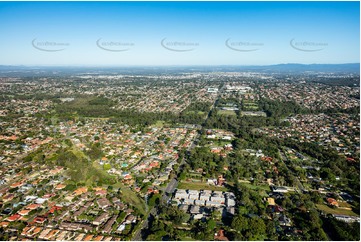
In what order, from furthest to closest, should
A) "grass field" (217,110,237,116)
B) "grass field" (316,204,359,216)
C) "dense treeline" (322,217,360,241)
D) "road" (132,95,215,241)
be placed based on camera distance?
"grass field" (217,110,237,116) → "grass field" (316,204,359,216) → "road" (132,95,215,241) → "dense treeline" (322,217,360,241)

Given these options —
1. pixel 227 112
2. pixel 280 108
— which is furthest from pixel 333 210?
pixel 280 108

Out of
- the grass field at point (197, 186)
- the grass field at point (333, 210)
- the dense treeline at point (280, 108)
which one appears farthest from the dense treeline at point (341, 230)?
the dense treeline at point (280, 108)

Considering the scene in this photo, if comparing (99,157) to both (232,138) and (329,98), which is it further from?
(329,98)

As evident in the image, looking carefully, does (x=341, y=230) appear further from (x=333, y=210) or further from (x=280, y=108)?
(x=280, y=108)

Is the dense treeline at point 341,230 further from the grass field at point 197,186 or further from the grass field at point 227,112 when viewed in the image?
the grass field at point 227,112

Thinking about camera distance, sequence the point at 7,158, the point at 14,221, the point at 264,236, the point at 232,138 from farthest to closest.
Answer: the point at 232,138, the point at 7,158, the point at 14,221, the point at 264,236

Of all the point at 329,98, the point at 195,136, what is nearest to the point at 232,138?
the point at 195,136

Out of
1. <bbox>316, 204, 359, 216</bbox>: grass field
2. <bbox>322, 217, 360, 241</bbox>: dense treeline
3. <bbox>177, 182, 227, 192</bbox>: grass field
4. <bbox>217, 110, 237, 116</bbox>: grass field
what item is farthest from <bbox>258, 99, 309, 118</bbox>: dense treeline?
<bbox>322, 217, 360, 241</bbox>: dense treeline

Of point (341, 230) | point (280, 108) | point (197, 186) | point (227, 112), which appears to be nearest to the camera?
point (341, 230)

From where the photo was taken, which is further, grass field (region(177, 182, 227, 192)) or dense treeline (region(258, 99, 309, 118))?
dense treeline (region(258, 99, 309, 118))

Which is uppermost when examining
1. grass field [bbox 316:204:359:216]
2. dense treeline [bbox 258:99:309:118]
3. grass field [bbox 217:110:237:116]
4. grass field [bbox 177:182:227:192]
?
dense treeline [bbox 258:99:309:118]

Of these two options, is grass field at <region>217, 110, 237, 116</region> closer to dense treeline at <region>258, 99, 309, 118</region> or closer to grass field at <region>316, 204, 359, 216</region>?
dense treeline at <region>258, 99, 309, 118</region>
